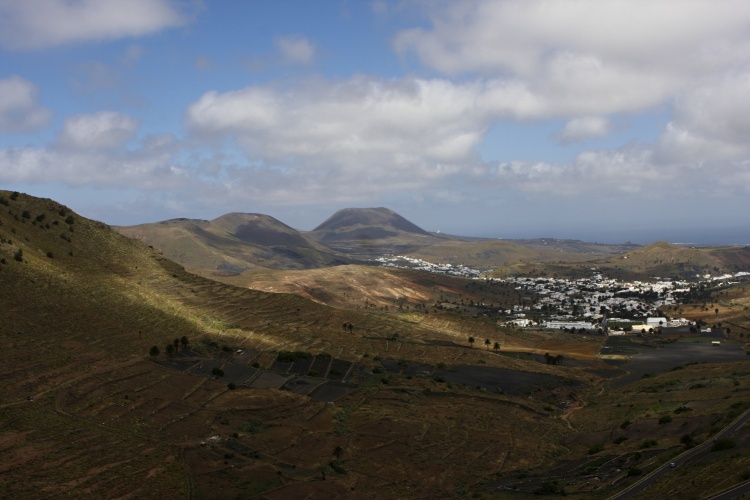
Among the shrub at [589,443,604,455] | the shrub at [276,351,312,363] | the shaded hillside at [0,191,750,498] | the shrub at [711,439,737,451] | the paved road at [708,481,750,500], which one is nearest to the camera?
the paved road at [708,481,750,500]

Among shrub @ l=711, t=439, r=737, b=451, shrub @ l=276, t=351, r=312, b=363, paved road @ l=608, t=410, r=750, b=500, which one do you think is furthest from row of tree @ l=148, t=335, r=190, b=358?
shrub @ l=711, t=439, r=737, b=451

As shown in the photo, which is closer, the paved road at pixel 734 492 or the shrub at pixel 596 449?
the paved road at pixel 734 492

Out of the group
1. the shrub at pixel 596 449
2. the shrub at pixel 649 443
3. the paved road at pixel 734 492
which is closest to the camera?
the paved road at pixel 734 492

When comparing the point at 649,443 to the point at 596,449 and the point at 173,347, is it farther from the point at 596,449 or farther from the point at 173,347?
the point at 173,347

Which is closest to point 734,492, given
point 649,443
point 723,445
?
point 723,445

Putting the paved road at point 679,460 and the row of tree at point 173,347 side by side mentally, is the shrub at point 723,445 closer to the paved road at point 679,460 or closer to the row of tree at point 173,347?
the paved road at point 679,460

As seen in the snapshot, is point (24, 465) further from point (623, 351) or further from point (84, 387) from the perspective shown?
point (623, 351)

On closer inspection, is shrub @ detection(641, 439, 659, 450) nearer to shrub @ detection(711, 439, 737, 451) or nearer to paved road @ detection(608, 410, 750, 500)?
paved road @ detection(608, 410, 750, 500)

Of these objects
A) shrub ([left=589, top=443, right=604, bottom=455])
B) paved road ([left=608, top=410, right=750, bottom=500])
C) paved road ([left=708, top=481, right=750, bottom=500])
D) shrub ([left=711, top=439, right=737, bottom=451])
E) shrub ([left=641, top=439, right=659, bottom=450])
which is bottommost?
shrub ([left=589, top=443, right=604, bottom=455])

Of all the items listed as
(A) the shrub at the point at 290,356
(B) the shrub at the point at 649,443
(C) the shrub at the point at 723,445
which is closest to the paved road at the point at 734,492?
(C) the shrub at the point at 723,445

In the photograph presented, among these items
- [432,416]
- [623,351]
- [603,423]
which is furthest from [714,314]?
[432,416]
